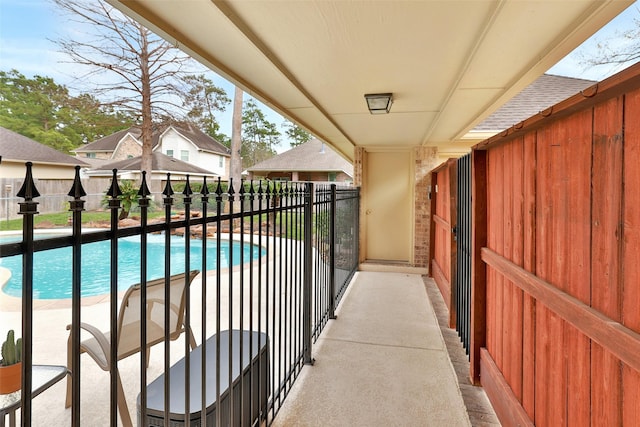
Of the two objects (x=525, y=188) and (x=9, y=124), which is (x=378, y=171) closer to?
(x=525, y=188)

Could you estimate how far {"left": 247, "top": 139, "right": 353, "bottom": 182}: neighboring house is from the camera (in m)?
18.4

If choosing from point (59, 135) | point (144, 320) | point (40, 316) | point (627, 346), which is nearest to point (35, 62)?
point (59, 135)

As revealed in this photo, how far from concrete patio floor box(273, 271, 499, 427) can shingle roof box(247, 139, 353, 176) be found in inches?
582

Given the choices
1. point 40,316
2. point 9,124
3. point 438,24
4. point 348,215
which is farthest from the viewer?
point 9,124

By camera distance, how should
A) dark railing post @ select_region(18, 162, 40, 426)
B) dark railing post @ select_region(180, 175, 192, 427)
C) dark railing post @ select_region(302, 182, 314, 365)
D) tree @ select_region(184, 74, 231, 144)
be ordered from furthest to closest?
tree @ select_region(184, 74, 231, 144), dark railing post @ select_region(302, 182, 314, 365), dark railing post @ select_region(180, 175, 192, 427), dark railing post @ select_region(18, 162, 40, 426)

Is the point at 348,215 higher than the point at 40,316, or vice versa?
the point at 348,215

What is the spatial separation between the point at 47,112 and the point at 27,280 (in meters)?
14.3

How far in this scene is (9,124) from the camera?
10.6m

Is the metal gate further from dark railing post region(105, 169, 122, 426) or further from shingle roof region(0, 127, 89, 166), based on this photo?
shingle roof region(0, 127, 89, 166)

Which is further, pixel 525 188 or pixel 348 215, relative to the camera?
pixel 348 215

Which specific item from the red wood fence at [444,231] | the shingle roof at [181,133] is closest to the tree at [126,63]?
the shingle roof at [181,133]

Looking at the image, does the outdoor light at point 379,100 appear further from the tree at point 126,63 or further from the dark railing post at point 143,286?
the tree at point 126,63

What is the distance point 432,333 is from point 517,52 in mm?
2558

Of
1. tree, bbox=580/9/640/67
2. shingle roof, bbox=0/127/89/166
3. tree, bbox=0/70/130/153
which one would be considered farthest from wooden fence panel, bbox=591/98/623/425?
tree, bbox=0/70/130/153
